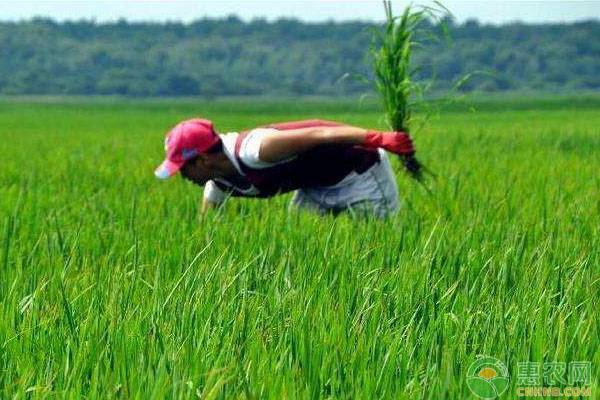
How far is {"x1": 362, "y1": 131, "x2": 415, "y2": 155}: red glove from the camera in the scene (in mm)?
3568

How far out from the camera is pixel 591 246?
3.20 metres

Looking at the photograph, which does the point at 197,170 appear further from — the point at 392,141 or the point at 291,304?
the point at 291,304

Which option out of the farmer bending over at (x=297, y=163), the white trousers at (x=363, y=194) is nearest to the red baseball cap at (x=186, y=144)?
the farmer bending over at (x=297, y=163)

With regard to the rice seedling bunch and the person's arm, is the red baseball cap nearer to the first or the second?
the person's arm

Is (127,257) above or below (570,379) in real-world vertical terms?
below

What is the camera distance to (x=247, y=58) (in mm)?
134750

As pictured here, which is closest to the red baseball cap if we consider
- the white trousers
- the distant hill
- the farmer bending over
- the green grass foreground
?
the farmer bending over

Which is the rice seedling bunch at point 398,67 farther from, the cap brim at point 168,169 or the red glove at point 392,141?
the cap brim at point 168,169

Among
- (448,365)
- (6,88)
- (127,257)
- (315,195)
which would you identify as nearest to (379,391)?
(448,365)

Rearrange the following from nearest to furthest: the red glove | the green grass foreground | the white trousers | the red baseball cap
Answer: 1. the green grass foreground
2. the red glove
3. the red baseball cap
4. the white trousers

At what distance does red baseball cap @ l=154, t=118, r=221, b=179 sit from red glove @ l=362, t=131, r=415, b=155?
2.02 feet

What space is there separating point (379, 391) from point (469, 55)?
5048 inches

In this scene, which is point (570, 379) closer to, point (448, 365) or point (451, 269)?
point (448, 365)

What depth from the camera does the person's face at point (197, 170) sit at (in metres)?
3.81
